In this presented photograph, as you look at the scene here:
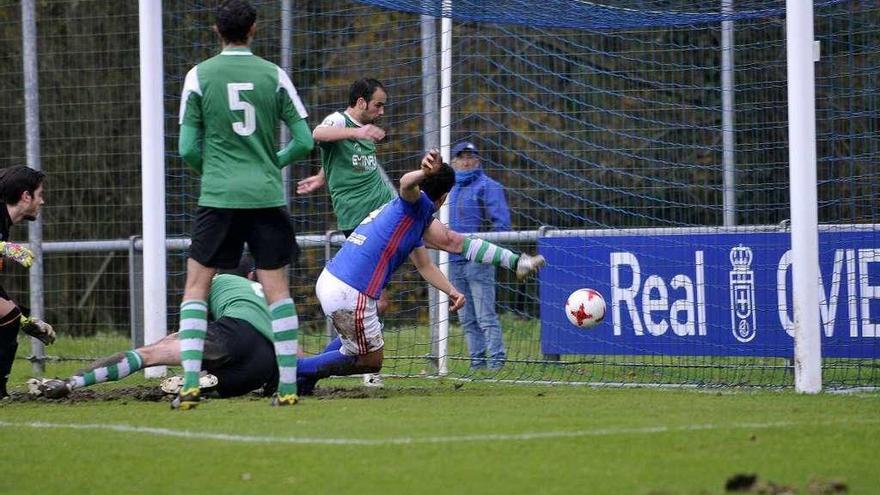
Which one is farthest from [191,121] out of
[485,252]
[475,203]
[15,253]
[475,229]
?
[475,229]

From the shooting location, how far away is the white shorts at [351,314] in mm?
8727

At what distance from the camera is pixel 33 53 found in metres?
12.7

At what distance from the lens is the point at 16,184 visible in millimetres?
9078

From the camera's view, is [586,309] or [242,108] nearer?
[242,108]

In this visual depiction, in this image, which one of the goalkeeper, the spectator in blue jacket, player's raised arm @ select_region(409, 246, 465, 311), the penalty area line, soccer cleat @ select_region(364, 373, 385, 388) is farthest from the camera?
the spectator in blue jacket

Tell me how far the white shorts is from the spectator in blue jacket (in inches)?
116

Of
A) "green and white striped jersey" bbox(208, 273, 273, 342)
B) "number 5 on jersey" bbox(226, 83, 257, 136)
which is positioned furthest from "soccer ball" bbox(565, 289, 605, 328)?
"number 5 on jersey" bbox(226, 83, 257, 136)

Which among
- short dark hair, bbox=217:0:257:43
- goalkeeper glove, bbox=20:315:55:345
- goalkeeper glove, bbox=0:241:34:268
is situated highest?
short dark hair, bbox=217:0:257:43

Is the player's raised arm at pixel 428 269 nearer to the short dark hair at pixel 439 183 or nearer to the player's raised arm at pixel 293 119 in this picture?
the short dark hair at pixel 439 183

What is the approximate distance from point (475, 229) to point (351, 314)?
3.74m

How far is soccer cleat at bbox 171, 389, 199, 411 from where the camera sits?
780 centimetres

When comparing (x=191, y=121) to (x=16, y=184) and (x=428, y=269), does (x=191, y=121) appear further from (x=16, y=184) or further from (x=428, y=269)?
(x=428, y=269)

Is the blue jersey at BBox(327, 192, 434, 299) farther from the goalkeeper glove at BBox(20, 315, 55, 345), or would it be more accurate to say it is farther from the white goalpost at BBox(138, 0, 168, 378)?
the white goalpost at BBox(138, 0, 168, 378)

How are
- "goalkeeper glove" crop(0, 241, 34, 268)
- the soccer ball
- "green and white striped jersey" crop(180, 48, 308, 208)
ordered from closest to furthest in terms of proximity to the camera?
1. "green and white striped jersey" crop(180, 48, 308, 208)
2. "goalkeeper glove" crop(0, 241, 34, 268)
3. the soccer ball
